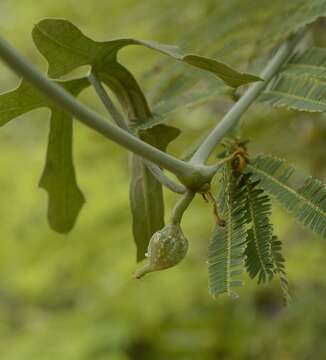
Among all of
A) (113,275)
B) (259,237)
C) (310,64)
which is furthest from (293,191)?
(113,275)

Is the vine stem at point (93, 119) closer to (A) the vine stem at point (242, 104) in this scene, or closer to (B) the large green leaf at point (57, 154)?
(A) the vine stem at point (242, 104)

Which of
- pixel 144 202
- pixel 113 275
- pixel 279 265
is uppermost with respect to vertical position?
pixel 113 275

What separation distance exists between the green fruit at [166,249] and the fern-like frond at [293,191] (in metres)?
0.10

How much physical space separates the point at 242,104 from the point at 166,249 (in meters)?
0.20

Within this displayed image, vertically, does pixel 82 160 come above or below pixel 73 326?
above

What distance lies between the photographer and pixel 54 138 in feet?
2.16

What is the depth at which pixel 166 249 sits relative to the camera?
49 centimetres

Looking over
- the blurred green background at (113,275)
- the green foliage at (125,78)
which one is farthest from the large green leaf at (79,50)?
the blurred green background at (113,275)

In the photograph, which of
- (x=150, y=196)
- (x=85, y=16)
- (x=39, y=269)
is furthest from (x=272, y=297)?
(x=150, y=196)

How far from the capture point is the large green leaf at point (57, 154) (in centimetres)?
61

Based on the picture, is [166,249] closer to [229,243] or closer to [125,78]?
[229,243]

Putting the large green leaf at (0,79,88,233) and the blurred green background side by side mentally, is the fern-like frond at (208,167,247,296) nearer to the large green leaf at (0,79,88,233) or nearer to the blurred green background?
the large green leaf at (0,79,88,233)

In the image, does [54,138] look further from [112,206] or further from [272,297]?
[272,297]

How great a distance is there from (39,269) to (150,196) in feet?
4.65
